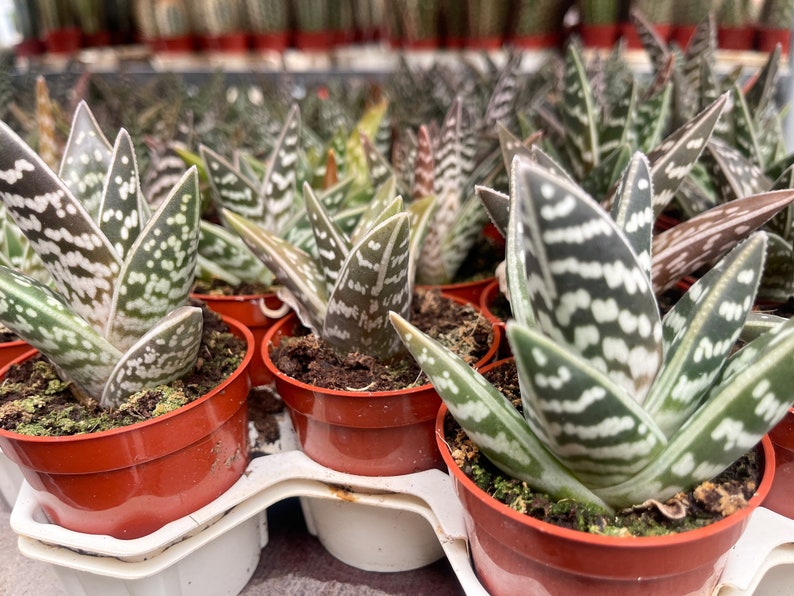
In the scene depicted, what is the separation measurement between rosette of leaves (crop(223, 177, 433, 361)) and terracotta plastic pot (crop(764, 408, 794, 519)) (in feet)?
1.40

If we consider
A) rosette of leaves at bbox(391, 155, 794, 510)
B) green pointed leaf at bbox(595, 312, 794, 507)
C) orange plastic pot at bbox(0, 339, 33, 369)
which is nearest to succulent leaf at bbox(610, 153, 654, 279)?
rosette of leaves at bbox(391, 155, 794, 510)

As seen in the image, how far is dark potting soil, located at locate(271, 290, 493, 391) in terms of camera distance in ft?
2.50

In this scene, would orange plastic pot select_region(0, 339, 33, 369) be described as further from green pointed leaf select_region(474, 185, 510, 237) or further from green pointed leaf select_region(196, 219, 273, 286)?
green pointed leaf select_region(474, 185, 510, 237)

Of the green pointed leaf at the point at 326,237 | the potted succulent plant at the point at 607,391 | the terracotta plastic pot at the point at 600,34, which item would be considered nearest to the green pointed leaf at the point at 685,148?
the potted succulent plant at the point at 607,391

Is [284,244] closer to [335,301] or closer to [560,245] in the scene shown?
[335,301]

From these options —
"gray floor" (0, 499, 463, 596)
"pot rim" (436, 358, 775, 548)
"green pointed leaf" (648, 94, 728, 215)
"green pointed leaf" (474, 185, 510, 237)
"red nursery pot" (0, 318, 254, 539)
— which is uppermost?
"green pointed leaf" (648, 94, 728, 215)

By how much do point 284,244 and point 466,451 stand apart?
1.29ft

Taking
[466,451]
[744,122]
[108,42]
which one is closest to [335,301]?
[466,451]

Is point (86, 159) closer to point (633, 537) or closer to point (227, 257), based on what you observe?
point (227, 257)

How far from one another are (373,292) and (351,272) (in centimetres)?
4

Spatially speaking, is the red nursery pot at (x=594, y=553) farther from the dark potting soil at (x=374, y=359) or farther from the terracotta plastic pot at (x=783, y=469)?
the dark potting soil at (x=374, y=359)

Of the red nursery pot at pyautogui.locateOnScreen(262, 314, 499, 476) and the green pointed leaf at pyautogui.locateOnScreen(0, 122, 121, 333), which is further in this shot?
the red nursery pot at pyautogui.locateOnScreen(262, 314, 499, 476)

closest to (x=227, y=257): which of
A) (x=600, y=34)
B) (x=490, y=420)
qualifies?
(x=490, y=420)

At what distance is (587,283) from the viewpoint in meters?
0.42
